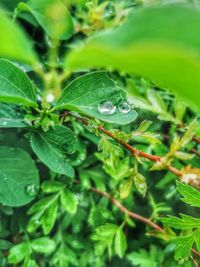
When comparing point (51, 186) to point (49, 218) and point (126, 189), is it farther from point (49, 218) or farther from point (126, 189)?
point (126, 189)

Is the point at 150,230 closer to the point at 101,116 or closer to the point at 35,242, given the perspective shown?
the point at 35,242

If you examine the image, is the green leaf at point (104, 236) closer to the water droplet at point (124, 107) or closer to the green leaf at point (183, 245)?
the green leaf at point (183, 245)

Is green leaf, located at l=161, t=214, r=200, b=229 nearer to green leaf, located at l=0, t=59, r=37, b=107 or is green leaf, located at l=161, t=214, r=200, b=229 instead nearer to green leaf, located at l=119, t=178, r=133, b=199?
green leaf, located at l=119, t=178, r=133, b=199

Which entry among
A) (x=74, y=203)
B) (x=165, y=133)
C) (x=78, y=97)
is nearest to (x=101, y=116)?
(x=78, y=97)

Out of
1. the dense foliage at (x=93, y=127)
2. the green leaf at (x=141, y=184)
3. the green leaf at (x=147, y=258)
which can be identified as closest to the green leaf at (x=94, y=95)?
the dense foliage at (x=93, y=127)

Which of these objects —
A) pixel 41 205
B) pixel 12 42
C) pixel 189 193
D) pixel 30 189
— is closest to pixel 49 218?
pixel 41 205

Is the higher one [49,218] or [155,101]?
[155,101]
